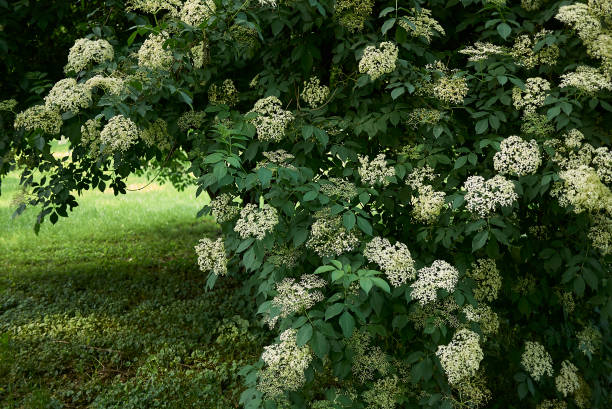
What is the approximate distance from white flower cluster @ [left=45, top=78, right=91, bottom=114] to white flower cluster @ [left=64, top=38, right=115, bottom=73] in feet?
0.66

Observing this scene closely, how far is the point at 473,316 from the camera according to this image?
2.62m

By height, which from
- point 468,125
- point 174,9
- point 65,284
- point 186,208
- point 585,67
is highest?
point 174,9

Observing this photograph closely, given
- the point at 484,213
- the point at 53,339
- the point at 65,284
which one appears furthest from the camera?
the point at 65,284

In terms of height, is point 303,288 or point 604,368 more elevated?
point 303,288

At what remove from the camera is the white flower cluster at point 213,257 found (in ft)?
9.11

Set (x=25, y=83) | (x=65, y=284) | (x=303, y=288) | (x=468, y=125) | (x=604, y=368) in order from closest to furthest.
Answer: (x=303, y=288) → (x=468, y=125) → (x=604, y=368) → (x=25, y=83) → (x=65, y=284)

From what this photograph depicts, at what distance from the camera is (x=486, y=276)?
291cm

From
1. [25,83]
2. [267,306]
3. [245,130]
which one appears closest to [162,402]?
[267,306]

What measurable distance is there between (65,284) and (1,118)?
332cm

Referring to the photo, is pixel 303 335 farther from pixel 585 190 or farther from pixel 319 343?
pixel 585 190

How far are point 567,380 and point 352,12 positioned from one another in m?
2.57

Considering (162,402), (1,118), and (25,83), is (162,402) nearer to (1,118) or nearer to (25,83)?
(1,118)

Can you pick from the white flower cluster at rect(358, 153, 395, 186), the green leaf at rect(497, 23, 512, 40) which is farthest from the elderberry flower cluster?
the white flower cluster at rect(358, 153, 395, 186)

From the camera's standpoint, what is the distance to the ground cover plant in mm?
2383
